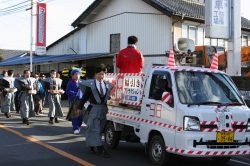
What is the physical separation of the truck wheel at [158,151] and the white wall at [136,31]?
1532 centimetres

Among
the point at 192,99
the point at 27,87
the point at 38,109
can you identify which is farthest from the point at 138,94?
the point at 38,109

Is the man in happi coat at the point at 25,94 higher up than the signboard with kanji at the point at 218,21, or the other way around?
the signboard with kanji at the point at 218,21

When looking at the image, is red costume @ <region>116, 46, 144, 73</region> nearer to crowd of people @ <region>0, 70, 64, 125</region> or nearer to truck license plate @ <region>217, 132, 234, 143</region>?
→ truck license plate @ <region>217, 132, 234, 143</region>

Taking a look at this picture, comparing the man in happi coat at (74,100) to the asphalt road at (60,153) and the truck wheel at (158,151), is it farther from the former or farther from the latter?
the truck wheel at (158,151)

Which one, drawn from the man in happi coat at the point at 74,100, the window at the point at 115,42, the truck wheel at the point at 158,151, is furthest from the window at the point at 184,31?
the truck wheel at the point at 158,151

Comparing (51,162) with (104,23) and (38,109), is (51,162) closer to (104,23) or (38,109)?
(38,109)

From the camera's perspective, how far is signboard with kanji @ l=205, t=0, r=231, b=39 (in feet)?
44.8

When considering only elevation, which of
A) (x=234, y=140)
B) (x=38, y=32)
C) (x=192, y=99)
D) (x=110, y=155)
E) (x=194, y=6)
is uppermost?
(x=194, y=6)

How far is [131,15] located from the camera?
2431 centimetres

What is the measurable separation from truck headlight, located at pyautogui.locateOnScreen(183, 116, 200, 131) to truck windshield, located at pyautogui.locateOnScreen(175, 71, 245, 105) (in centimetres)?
37

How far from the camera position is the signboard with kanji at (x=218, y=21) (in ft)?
44.8

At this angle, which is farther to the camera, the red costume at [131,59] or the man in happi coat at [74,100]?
the man in happi coat at [74,100]

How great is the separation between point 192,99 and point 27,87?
295 inches

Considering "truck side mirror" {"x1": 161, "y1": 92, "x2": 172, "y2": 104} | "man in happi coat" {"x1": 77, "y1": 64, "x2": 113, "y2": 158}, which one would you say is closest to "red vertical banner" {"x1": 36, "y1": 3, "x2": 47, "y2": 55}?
"man in happi coat" {"x1": 77, "y1": 64, "x2": 113, "y2": 158}
